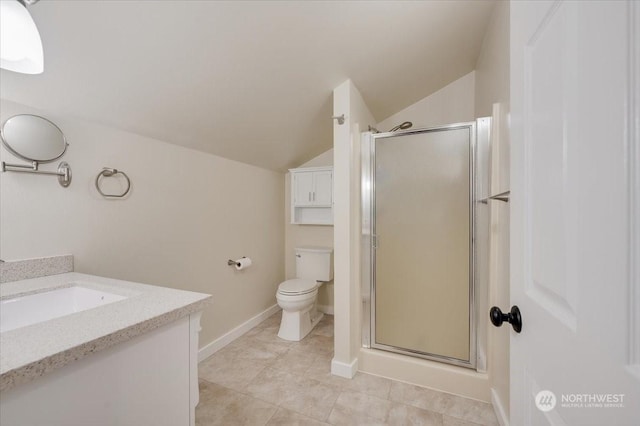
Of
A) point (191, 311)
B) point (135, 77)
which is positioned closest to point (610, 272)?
point (191, 311)

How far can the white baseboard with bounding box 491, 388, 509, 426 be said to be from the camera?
135 centimetres

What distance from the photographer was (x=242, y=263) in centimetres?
241

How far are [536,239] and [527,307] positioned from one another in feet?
0.57

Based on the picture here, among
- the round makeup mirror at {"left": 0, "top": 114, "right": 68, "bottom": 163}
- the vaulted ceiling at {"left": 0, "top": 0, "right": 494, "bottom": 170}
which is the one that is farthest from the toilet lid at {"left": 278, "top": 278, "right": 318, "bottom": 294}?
the round makeup mirror at {"left": 0, "top": 114, "right": 68, "bottom": 163}

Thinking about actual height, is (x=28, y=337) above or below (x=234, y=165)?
below

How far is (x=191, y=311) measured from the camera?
2.82 ft

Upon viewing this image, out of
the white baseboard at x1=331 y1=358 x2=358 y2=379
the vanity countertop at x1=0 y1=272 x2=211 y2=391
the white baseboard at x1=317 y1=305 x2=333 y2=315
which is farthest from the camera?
the white baseboard at x1=317 y1=305 x2=333 y2=315

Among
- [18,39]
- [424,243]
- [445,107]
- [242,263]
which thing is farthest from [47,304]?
[445,107]

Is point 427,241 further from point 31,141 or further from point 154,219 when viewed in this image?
point 31,141

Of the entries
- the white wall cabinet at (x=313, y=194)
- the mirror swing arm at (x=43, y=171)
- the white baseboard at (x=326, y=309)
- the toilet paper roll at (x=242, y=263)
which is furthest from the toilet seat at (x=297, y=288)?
the mirror swing arm at (x=43, y=171)

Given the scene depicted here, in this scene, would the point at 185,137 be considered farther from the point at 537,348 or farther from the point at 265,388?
the point at 537,348

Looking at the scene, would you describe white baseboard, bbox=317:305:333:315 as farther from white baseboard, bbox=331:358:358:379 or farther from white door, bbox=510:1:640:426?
white door, bbox=510:1:640:426

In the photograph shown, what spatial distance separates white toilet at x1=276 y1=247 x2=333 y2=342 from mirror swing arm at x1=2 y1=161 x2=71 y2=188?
1699mm

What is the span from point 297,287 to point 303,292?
0.11 m
